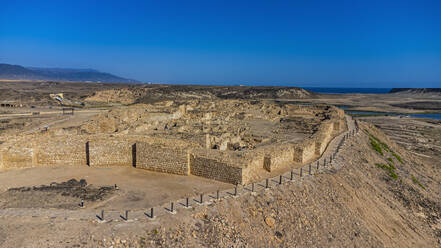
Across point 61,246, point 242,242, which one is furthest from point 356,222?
point 61,246

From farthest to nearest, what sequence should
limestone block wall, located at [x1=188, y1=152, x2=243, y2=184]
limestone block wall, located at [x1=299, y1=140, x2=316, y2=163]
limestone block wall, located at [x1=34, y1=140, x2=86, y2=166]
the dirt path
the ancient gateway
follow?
1. limestone block wall, located at [x1=299, y1=140, x2=316, y2=163]
2. limestone block wall, located at [x1=34, y1=140, x2=86, y2=166]
3. the ancient gateway
4. limestone block wall, located at [x1=188, y1=152, x2=243, y2=184]
5. the dirt path

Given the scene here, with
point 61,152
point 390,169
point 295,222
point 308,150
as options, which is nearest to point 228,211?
point 295,222

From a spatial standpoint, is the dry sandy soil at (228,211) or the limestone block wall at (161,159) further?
the limestone block wall at (161,159)

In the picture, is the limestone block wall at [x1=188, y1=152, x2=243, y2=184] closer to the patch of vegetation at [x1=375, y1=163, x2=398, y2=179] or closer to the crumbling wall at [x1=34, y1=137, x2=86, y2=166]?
the crumbling wall at [x1=34, y1=137, x2=86, y2=166]

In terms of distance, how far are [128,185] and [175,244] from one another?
4391mm

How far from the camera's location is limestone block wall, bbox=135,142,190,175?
1199cm

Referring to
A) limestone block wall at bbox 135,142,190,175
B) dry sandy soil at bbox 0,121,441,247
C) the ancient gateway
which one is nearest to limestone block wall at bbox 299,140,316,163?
the ancient gateway

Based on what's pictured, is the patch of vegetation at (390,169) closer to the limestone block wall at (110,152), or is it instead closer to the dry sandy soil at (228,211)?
the dry sandy soil at (228,211)

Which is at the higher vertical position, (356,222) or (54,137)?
(54,137)

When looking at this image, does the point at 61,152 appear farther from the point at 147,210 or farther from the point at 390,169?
the point at 390,169

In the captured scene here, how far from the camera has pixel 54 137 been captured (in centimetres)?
1341

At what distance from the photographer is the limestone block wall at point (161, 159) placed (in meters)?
12.0

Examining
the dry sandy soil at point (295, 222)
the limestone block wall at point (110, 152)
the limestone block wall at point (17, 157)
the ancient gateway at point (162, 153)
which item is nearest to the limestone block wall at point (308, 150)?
the ancient gateway at point (162, 153)

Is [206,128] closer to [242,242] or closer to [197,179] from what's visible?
[197,179]
